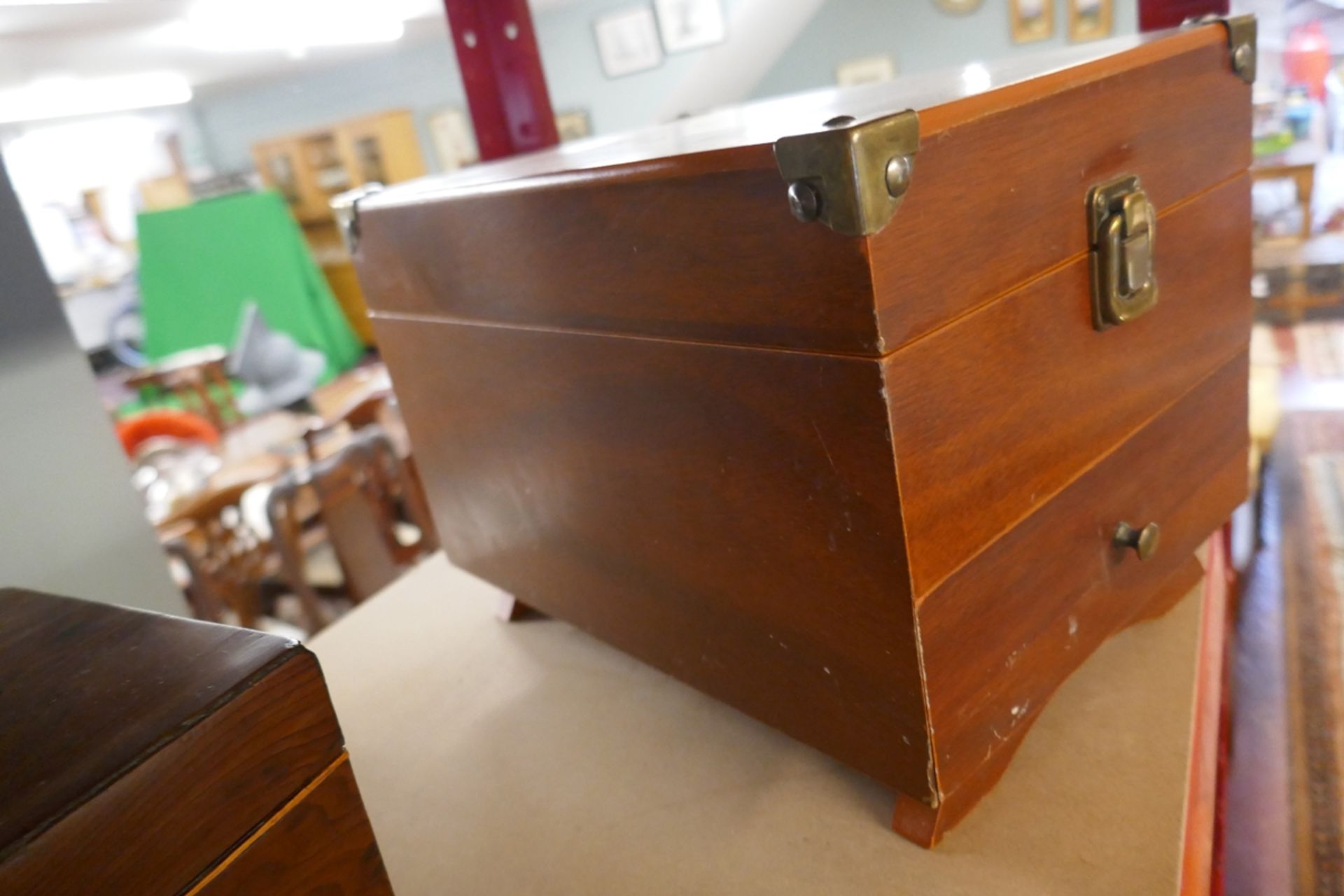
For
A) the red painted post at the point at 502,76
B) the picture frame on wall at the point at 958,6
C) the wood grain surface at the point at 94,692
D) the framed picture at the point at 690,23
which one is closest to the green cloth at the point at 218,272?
the framed picture at the point at 690,23

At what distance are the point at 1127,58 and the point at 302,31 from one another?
4.97 m

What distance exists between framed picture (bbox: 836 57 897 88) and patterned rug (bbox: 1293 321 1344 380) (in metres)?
2.64

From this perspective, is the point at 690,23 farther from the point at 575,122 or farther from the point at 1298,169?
the point at 1298,169

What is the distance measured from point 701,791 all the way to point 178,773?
331 mm

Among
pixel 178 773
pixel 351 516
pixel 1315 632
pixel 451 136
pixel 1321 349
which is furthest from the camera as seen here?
pixel 451 136

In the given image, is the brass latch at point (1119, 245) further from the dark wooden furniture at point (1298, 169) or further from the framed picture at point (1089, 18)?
the framed picture at point (1089, 18)

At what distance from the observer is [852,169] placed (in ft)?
1.12

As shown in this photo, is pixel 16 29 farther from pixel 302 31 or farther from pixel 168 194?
pixel 168 194

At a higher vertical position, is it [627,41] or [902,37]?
[627,41]

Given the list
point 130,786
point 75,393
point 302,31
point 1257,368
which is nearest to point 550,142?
point 75,393

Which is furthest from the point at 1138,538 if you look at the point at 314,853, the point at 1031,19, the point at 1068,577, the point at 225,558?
the point at 1031,19

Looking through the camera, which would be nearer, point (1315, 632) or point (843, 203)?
point (843, 203)

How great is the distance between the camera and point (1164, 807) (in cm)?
48

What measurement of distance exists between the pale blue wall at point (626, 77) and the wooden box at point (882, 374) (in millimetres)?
3669
